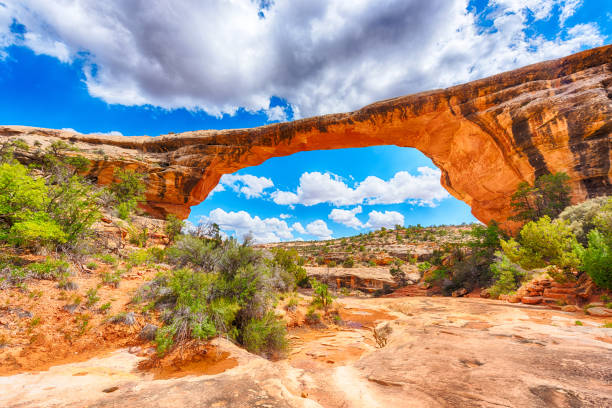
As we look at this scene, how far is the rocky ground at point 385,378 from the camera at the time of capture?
6.01 feet

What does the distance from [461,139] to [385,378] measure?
17.7 meters

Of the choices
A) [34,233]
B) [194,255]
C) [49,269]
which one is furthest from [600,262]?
[34,233]

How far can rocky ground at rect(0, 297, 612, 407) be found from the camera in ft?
6.01

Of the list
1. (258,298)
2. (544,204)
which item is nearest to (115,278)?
(258,298)

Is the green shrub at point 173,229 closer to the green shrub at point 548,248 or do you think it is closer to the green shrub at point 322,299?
the green shrub at point 322,299

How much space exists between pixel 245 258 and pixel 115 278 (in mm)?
3048

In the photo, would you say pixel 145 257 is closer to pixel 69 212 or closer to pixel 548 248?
pixel 69 212

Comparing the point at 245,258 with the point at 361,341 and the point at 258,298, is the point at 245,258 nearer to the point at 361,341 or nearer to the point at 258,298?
the point at 258,298

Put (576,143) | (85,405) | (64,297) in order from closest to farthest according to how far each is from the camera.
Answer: (85,405)
(64,297)
(576,143)

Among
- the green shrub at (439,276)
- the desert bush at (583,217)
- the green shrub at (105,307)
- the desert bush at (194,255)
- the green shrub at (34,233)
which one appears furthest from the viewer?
the green shrub at (439,276)

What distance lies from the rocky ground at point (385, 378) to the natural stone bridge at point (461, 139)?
13373 mm

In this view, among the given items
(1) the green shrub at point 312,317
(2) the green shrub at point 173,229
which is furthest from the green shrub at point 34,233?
(1) the green shrub at point 312,317

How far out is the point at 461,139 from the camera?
51.3 ft

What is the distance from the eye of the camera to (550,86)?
12625 millimetres
